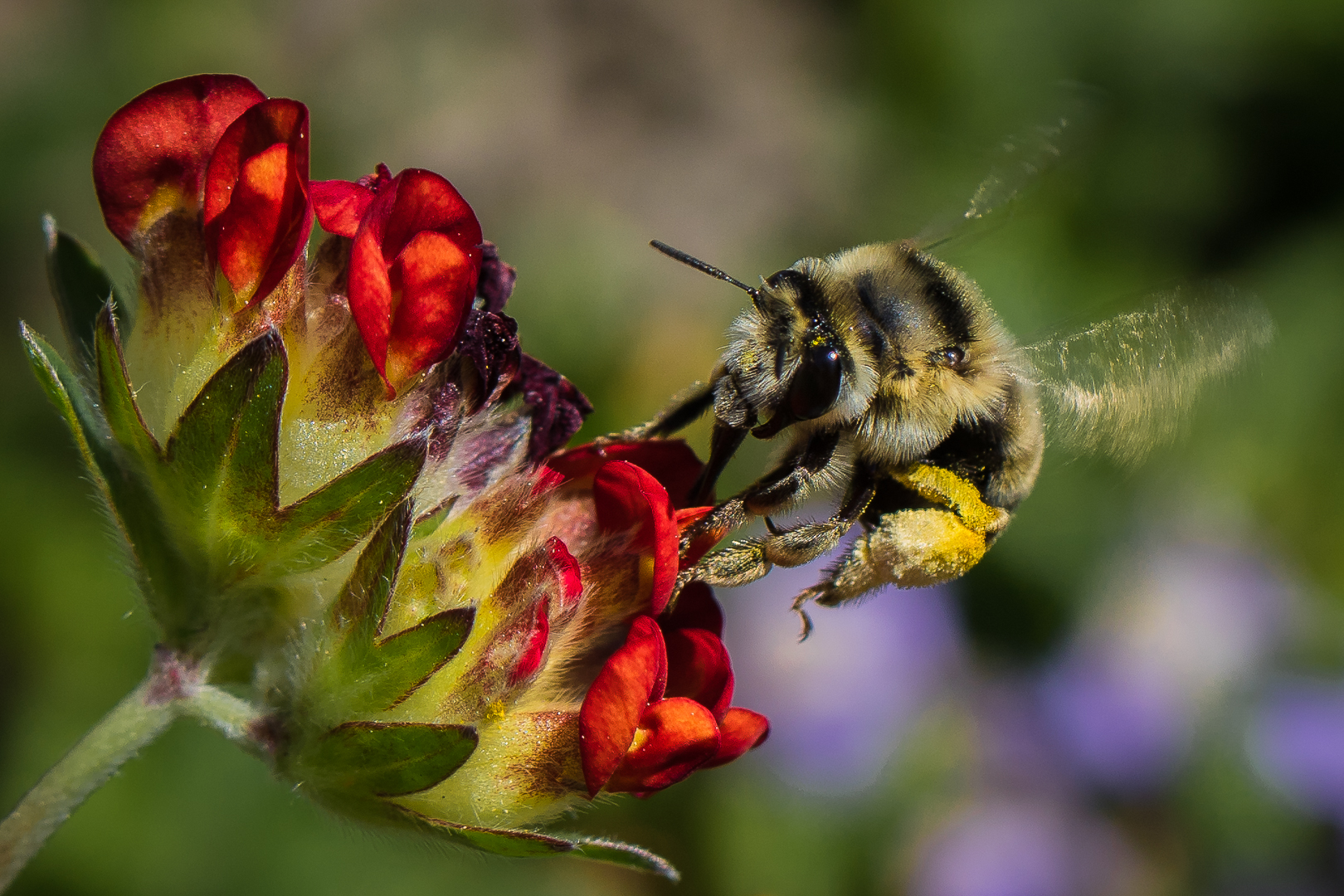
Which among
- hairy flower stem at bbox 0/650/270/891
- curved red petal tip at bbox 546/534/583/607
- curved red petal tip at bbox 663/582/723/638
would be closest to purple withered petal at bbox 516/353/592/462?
curved red petal tip at bbox 546/534/583/607

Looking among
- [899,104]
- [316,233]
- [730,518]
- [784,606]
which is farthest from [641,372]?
[730,518]

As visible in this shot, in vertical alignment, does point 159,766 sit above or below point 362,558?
below

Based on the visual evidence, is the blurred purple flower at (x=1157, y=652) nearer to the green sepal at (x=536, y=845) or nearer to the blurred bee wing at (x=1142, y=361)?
the blurred bee wing at (x=1142, y=361)

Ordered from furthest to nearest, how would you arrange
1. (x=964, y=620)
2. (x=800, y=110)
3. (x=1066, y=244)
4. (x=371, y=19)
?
(x=800, y=110) < (x=371, y=19) < (x=1066, y=244) < (x=964, y=620)

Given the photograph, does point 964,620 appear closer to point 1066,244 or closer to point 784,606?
point 784,606

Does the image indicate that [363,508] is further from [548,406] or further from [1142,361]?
[1142,361]

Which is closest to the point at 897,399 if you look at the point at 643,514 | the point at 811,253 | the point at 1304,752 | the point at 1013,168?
the point at 643,514

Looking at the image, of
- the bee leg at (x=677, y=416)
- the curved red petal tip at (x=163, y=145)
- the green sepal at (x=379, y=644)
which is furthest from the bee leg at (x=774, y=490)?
the curved red petal tip at (x=163, y=145)
